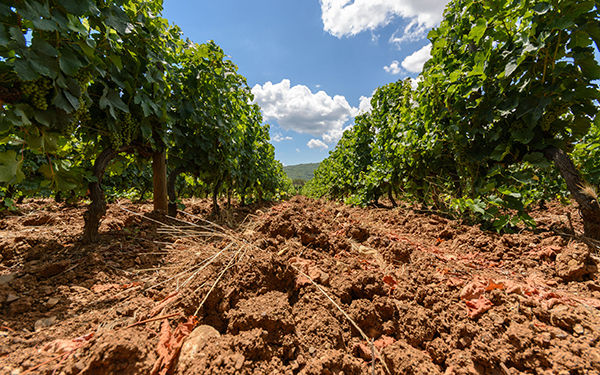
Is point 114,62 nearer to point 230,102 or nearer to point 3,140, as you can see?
point 3,140

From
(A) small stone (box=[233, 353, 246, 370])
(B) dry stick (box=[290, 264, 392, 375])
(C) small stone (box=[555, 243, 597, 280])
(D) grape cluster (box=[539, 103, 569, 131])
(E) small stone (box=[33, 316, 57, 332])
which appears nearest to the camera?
(A) small stone (box=[233, 353, 246, 370])

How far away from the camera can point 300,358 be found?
3.50ft

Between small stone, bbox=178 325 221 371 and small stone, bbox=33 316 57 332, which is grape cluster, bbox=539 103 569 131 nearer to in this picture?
small stone, bbox=178 325 221 371

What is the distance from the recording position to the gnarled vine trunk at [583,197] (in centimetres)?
231

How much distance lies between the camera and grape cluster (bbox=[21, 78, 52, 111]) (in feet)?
5.06

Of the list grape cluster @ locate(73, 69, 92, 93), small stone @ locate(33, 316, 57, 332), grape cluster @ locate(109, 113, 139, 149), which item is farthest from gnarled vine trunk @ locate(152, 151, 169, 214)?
small stone @ locate(33, 316, 57, 332)

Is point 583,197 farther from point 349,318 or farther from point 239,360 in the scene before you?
point 239,360

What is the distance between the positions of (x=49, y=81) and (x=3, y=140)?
56 cm

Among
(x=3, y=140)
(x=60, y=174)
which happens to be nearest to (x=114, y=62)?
(x=3, y=140)

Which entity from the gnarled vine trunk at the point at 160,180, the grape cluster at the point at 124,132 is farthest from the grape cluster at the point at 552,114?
the gnarled vine trunk at the point at 160,180

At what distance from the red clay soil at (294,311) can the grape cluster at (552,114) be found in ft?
4.46

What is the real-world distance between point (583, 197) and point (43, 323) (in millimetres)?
4786

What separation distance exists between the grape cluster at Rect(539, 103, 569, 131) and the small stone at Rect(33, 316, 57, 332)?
15.7ft

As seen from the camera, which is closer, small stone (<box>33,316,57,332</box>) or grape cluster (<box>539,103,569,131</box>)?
small stone (<box>33,316,57,332</box>)
